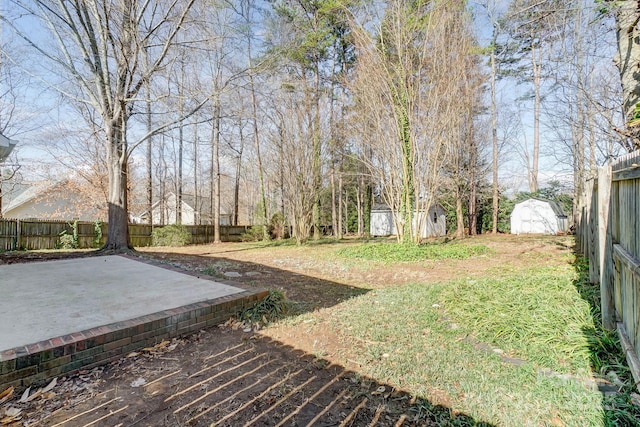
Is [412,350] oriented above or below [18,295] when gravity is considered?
below

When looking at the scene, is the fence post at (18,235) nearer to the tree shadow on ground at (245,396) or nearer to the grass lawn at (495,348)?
the tree shadow on ground at (245,396)

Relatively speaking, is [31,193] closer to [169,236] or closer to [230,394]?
[169,236]

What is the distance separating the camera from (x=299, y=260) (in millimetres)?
9023

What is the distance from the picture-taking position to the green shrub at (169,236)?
13.8m

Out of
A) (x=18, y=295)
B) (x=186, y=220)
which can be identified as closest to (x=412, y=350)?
(x=18, y=295)

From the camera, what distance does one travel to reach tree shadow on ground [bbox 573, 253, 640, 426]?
70.7 inches

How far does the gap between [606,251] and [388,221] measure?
18.9m

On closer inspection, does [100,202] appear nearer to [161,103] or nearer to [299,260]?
[161,103]

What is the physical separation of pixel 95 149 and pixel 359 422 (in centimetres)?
1891

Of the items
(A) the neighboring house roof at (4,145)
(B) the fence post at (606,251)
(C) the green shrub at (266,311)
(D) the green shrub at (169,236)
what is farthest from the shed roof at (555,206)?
(A) the neighboring house roof at (4,145)

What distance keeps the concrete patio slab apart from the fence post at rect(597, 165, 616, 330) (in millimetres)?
3558

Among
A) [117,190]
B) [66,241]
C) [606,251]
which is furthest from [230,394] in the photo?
[66,241]

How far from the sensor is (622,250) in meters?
2.37

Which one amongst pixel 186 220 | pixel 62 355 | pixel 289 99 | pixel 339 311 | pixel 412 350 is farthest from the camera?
pixel 186 220
